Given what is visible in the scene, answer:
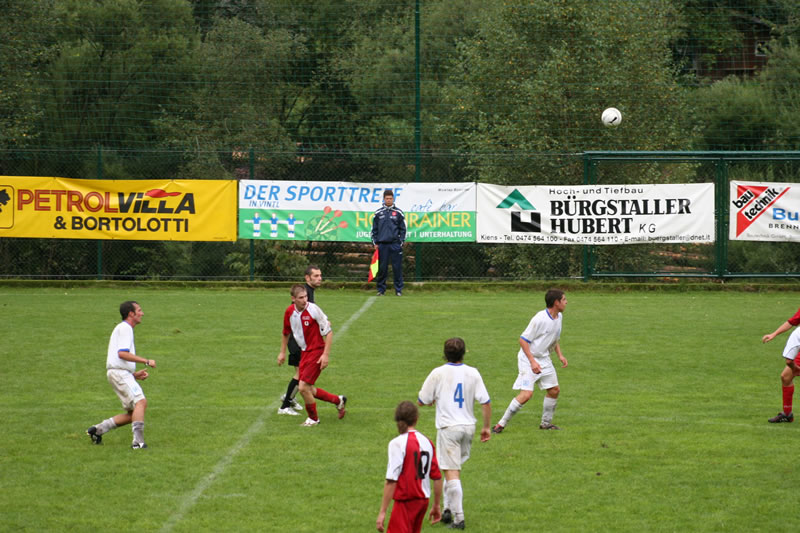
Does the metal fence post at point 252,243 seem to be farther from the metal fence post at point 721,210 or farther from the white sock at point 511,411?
the white sock at point 511,411

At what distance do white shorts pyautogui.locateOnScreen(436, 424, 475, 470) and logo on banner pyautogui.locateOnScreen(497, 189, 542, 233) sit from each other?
15.1 metres

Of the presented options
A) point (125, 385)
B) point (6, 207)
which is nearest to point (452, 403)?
point (125, 385)

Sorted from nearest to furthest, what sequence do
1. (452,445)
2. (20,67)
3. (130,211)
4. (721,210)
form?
(452,445) → (721,210) → (130,211) → (20,67)

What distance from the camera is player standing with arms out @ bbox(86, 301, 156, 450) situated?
907cm

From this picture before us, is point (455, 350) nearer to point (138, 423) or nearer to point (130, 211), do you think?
point (138, 423)

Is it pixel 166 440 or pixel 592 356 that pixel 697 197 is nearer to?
pixel 592 356

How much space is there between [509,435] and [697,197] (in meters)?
13.8

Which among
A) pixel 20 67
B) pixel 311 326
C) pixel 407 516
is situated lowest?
pixel 407 516

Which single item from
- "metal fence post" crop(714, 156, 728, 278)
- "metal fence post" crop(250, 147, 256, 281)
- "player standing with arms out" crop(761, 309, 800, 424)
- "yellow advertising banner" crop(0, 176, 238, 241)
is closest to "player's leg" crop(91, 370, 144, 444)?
"player standing with arms out" crop(761, 309, 800, 424)

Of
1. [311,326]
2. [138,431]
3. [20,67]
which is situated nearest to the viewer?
[138,431]

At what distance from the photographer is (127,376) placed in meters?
9.16

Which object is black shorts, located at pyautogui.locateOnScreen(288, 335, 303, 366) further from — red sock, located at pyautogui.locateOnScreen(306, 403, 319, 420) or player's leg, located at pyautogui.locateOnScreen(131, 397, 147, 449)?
player's leg, located at pyautogui.locateOnScreen(131, 397, 147, 449)

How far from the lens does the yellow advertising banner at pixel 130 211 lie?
72.8 ft

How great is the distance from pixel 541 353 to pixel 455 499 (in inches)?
121
